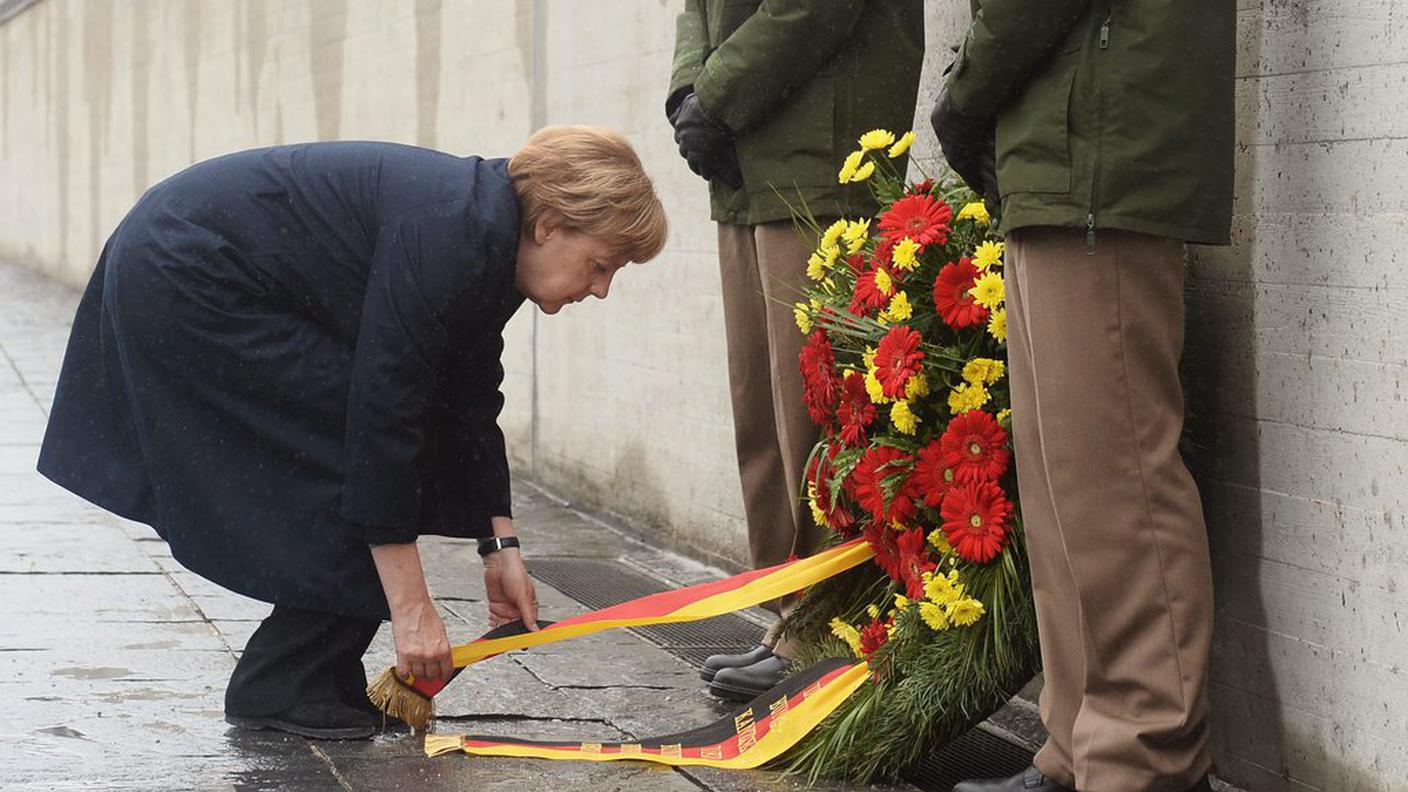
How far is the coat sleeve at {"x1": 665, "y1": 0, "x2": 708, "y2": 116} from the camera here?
4645 mm

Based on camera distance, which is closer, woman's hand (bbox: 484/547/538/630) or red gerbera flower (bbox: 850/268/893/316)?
red gerbera flower (bbox: 850/268/893/316)

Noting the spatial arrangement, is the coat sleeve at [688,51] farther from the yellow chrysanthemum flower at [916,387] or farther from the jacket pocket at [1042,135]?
the jacket pocket at [1042,135]

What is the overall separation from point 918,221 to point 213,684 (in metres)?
1.97

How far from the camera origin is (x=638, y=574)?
246 inches

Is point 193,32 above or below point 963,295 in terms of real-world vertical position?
above

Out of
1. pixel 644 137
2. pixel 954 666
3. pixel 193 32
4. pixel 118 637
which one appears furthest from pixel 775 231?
pixel 193 32

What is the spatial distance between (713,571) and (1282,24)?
3.13 m

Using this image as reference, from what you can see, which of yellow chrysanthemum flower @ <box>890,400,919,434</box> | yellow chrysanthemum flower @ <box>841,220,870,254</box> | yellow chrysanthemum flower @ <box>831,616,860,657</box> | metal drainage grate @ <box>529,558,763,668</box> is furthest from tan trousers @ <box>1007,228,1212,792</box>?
metal drainage grate @ <box>529,558,763,668</box>

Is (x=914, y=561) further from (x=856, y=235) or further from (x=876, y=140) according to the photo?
(x=876, y=140)

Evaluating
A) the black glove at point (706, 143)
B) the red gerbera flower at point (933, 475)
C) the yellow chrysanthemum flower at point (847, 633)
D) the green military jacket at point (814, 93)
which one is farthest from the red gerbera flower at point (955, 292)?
the black glove at point (706, 143)

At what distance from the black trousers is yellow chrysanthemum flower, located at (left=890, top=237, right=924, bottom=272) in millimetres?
1313

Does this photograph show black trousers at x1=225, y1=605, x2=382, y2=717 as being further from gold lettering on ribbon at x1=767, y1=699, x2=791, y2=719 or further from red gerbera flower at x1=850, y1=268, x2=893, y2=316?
red gerbera flower at x1=850, y1=268, x2=893, y2=316

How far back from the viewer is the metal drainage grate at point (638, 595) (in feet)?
16.9

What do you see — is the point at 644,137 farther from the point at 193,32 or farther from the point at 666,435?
the point at 193,32
